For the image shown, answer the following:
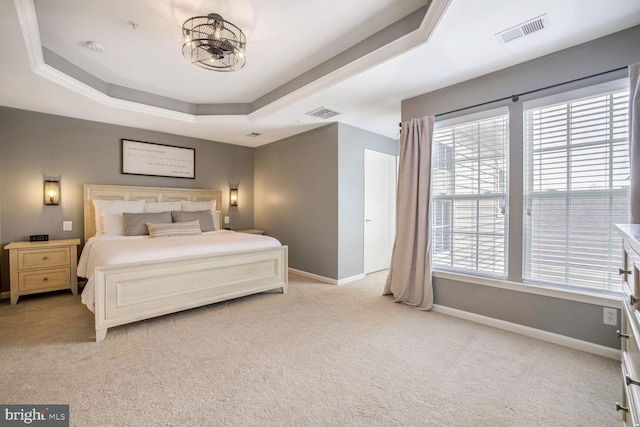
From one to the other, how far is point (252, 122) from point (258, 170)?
1683 millimetres

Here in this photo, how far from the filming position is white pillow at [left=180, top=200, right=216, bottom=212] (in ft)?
15.6

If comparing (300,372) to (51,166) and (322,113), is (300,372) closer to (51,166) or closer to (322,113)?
(322,113)

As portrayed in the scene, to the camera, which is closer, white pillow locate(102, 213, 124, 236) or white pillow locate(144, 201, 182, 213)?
white pillow locate(102, 213, 124, 236)

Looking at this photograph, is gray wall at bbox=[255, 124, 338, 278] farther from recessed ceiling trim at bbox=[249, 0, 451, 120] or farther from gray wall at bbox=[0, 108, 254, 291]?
gray wall at bbox=[0, 108, 254, 291]

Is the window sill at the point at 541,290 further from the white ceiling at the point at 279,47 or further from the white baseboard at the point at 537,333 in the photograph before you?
the white ceiling at the point at 279,47

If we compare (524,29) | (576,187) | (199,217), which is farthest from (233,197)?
(576,187)

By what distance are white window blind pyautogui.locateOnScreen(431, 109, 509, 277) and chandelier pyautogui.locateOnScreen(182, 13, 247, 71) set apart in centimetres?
223

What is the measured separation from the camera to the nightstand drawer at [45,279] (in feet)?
11.2

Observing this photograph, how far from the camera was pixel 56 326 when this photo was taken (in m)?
2.78

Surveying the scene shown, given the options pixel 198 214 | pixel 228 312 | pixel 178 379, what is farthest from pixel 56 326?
pixel 198 214

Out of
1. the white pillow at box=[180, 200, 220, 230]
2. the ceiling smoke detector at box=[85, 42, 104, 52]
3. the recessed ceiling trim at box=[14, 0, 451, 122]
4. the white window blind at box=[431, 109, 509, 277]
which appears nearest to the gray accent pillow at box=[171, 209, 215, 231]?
the white pillow at box=[180, 200, 220, 230]

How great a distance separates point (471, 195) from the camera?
120 inches

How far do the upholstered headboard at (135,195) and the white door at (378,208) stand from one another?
8.93ft

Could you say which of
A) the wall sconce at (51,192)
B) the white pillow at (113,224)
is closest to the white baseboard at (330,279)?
the white pillow at (113,224)
